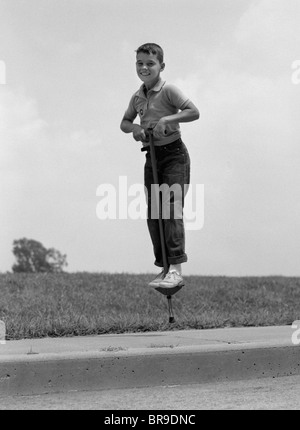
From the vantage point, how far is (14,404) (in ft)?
15.2

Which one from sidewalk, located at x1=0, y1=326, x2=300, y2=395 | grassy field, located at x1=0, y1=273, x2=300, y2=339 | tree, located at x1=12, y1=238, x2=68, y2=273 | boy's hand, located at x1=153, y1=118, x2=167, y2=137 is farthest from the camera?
tree, located at x1=12, y1=238, x2=68, y2=273

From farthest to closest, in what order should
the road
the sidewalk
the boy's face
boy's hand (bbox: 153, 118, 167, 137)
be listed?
1. the boy's face
2. boy's hand (bbox: 153, 118, 167, 137)
3. the sidewalk
4. the road

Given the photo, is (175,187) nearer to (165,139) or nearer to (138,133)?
(165,139)

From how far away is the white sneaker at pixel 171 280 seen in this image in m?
6.69

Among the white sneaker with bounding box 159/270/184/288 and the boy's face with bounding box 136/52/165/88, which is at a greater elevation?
the boy's face with bounding box 136/52/165/88

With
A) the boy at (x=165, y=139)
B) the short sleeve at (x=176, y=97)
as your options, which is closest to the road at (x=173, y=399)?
the boy at (x=165, y=139)

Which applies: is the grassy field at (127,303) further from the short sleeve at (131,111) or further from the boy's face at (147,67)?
the boy's face at (147,67)

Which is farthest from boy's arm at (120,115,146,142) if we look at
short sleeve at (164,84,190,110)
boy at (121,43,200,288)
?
short sleeve at (164,84,190,110)

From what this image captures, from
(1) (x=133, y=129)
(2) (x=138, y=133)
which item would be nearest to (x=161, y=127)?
(2) (x=138, y=133)

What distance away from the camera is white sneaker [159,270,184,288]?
669cm

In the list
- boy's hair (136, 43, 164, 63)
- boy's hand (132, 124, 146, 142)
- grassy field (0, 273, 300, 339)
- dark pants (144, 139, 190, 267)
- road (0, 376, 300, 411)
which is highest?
boy's hair (136, 43, 164, 63)

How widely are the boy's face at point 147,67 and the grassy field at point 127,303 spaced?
2315mm

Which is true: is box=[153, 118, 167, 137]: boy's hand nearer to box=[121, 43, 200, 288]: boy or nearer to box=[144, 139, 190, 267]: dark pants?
box=[121, 43, 200, 288]: boy
